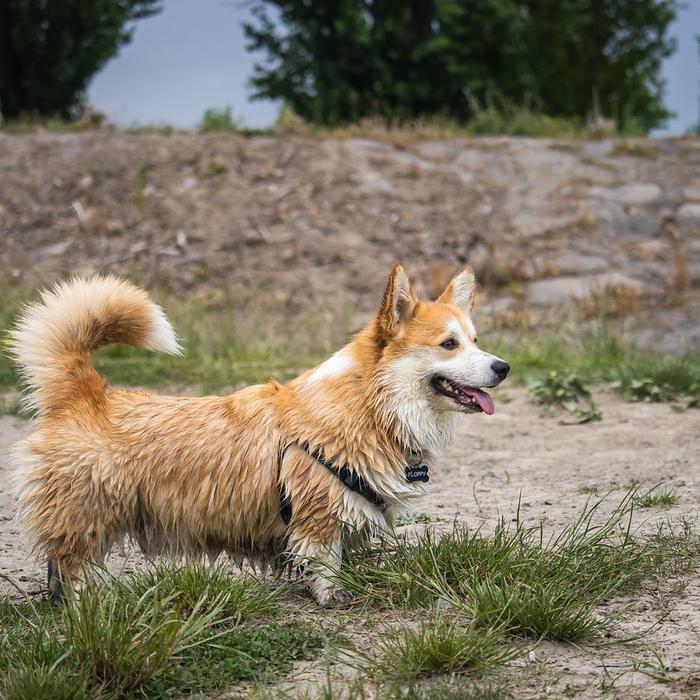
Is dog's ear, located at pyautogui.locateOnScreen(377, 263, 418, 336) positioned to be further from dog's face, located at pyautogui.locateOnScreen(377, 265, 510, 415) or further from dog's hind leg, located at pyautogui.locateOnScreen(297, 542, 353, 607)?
dog's hind leg, located at pyautogui.locateOnScreen(297, 542, 353, 607)

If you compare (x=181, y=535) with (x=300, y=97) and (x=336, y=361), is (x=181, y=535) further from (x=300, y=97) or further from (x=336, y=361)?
(x=300, y=97)

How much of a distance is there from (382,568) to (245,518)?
0.65 m

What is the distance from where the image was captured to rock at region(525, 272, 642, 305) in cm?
1293

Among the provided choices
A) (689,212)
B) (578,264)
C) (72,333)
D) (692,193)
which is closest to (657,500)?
(72,333)

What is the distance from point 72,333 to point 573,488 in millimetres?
3195

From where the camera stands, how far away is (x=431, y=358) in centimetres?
445

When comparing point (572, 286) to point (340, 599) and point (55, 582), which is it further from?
point (55, 582)

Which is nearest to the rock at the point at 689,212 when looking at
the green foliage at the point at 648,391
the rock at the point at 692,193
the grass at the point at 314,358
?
the rock at the point at 692,193

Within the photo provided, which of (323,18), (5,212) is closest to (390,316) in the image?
(5,212)

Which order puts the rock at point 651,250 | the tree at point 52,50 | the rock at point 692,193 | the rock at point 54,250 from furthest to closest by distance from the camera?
the tree at point 52,50 < the rock at point 692,193 < the rock at point 651,250 < the rock at point 54,250

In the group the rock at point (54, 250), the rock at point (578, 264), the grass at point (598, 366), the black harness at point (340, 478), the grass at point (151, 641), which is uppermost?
the rock at point (578, 264)

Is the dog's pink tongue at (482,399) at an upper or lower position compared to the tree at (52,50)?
lower

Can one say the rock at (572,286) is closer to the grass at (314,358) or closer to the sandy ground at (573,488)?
the grass at (314,358)

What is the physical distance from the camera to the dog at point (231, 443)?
166 inches
